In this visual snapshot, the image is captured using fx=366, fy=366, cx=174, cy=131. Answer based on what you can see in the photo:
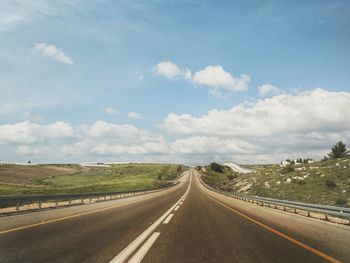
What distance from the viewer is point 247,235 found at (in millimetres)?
10484

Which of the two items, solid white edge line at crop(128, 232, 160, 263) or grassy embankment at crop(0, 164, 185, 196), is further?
grassy embankment at crop(0, 164, 185, 196)

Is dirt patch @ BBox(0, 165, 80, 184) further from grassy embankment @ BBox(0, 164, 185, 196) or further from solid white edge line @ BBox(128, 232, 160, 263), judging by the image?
solid white edge line @ BBox(128, 232, 160, 263)

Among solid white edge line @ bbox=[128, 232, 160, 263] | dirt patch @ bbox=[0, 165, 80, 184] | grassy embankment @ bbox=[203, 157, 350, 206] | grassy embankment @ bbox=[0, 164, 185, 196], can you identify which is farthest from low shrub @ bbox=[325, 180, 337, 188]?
dirt patch @ bbox=[0, 165, 80, 184]

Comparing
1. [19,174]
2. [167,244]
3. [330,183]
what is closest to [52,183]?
[19,174]

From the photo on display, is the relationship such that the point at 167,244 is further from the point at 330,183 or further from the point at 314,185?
the point at 314,185

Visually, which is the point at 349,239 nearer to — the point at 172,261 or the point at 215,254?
the point at 215,254

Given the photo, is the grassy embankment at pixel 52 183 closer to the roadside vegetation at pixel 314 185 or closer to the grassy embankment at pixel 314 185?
the grassy embankment at pixel 314 185

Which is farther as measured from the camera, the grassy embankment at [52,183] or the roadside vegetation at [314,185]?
the grassy embankment at [52,183]

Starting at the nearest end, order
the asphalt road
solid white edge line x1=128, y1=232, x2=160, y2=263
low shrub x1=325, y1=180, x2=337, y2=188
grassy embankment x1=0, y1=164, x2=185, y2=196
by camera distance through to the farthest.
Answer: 1. solid white edge line x1=128, y1=232, x2=160, y2=263
2. the asphalt road
3. low shrub x1=325, y1=180, x2=337, y2=188
4. grassy embankment x1=0, y1=164, x2=185, y2=196

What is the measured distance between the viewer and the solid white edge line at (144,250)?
22.1 ft

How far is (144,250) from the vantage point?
7707mm

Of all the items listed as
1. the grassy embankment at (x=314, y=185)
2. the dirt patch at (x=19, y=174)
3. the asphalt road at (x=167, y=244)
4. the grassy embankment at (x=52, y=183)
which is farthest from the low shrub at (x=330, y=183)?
the dirt patch at (x=19, y=174)

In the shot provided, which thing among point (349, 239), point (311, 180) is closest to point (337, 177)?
point (311, 180)

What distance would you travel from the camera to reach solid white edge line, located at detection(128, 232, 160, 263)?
6742 millimetres
